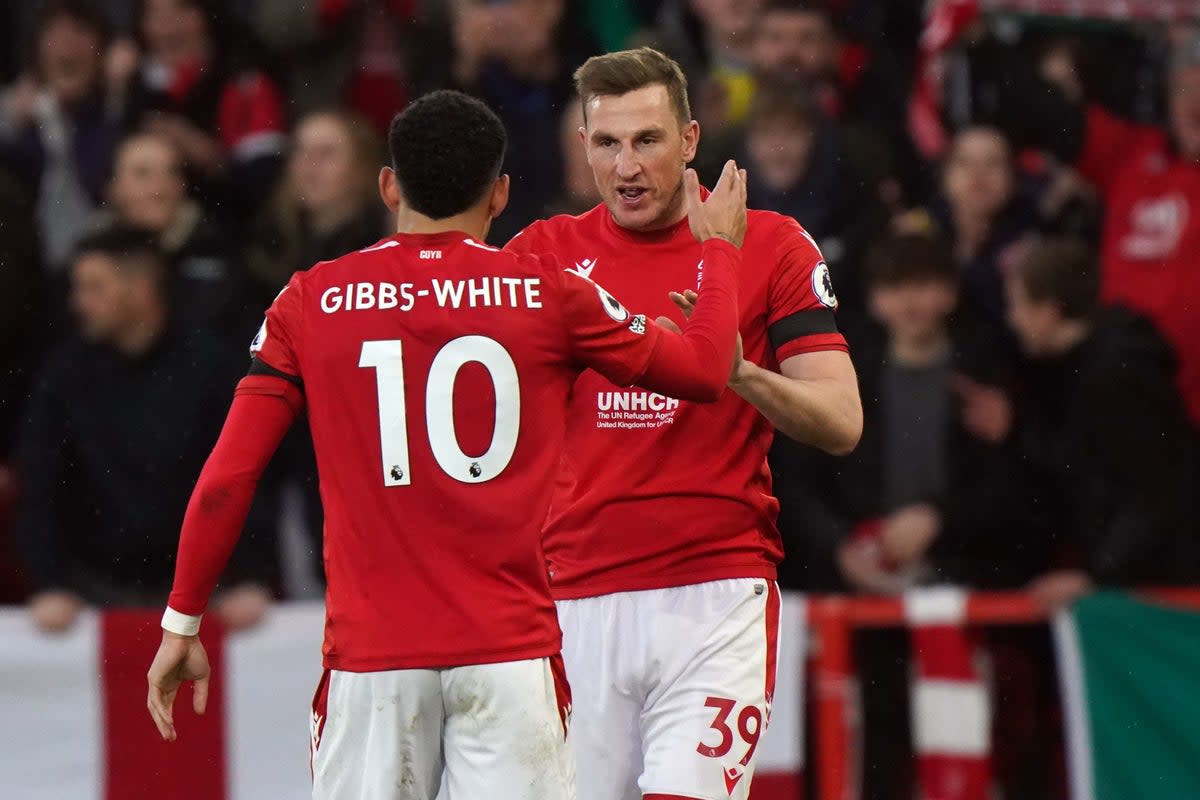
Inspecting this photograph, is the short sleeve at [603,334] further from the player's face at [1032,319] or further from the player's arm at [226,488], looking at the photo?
the player's face at [1032,319]

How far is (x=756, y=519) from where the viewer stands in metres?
5.21

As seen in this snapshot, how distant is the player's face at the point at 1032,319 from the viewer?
7637 mm

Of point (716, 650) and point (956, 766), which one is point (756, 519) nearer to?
point (716, 650)

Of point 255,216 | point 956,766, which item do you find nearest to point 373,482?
point 956,766

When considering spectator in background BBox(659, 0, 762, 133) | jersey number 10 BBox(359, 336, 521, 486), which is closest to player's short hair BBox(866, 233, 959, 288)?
spectator in background BBox(659, 0, 762, 133)

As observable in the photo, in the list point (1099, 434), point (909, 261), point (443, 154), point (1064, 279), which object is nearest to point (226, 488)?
point (443, 154)

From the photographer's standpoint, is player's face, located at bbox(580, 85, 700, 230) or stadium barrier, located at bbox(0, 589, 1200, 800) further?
stadium barrier, located at bbox(0, 589, 1200, 800)

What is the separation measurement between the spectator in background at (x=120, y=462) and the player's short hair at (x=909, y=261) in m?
2.51

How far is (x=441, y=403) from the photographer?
423 centimetres

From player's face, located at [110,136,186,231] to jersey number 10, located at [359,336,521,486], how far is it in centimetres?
440

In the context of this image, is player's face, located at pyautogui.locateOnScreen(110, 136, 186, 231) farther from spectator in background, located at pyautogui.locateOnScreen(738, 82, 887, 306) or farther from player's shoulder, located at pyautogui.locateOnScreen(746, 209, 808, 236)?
player's shoulder, located at pyautogui.locateOnScreen(746, 209, 808, 236)

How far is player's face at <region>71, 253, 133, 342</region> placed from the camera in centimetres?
754

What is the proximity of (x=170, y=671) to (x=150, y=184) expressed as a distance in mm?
4414

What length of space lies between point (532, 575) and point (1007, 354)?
384cm
